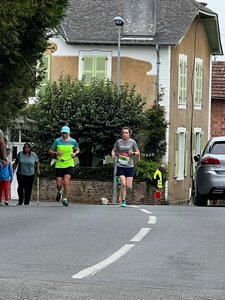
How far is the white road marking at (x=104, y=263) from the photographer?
969 cm

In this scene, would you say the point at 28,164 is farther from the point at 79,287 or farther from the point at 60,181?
the point at 79,287

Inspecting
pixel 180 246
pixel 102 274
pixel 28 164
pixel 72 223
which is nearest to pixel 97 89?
pixel 28 164

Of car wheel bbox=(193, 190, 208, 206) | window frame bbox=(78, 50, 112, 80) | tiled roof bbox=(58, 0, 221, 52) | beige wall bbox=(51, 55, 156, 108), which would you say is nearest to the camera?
car wheel bbox=(193, 190, 208, 206)

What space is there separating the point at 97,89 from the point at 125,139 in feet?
62.5

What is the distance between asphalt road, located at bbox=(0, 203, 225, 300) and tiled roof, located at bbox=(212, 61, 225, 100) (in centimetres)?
3741

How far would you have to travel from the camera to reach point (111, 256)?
11.4 m

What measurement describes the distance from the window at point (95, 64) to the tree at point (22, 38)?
58.9 feet

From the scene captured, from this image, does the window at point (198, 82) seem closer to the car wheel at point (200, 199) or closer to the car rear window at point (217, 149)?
the car wheel at point (200, 199)

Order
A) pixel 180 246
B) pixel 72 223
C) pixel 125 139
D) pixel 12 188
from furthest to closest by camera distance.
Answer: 1. pixel 12 188
2. pixel 125 139
3. pixel 72 223
4. pixel 180 246

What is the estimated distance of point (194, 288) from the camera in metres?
9.09

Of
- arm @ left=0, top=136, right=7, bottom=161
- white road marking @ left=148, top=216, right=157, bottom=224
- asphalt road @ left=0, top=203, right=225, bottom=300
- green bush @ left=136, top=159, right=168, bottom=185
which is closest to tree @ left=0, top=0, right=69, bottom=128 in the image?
arm @ left=0, top=136, right=7, bottom=161

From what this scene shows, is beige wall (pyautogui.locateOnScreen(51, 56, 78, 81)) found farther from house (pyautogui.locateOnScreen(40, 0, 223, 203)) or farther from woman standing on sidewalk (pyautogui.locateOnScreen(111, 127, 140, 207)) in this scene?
woman standing on sidewalk (pyautogui.locateOnScreen(111, 127, 140, 207))

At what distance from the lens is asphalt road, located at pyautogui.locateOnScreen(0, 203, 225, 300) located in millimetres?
8727

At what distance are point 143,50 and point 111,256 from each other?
33063mm
